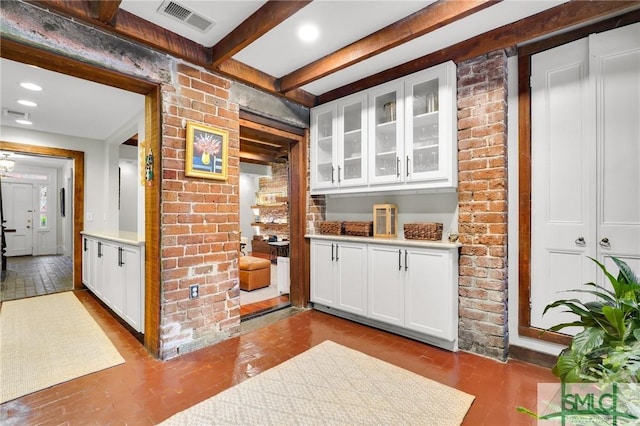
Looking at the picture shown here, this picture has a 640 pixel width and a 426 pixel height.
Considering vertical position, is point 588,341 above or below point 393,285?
above

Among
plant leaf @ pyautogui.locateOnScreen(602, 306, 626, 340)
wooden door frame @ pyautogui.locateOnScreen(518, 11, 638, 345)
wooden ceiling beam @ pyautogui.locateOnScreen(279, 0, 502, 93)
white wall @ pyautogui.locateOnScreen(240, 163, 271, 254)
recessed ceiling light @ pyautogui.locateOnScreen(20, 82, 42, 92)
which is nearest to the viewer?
plant leaf @ pyautogui.locateOnScreen(602, 306, 626, 340)

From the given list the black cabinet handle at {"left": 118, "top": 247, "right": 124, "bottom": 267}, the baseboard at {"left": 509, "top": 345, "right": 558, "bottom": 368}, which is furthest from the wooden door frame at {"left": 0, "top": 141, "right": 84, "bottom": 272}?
the baseboard at {"left": 509, "top": 345, "right": 558, "bottom": 368}

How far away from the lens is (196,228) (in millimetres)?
2639

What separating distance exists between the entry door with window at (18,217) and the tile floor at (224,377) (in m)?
7.85

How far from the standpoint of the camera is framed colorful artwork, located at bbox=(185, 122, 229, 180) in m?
2.58

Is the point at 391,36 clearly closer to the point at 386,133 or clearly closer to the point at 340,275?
the point at 386,133

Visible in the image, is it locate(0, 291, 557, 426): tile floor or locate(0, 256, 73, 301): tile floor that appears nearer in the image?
locate(0, 291, 557, 426): tile floor

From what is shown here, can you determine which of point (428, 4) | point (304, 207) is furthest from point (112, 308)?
point (428, 4)

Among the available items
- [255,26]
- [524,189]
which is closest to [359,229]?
[524,189]

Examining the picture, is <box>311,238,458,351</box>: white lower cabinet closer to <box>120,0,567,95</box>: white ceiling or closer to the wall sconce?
<box>120,0,567,95</box>: white ceiling

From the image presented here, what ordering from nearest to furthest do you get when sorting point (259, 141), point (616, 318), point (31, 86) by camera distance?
point (616, 318)
point (31, 86)
point (259, 141)

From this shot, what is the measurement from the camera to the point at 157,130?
249cm

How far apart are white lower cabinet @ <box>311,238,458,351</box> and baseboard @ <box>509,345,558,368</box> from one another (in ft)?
1.46

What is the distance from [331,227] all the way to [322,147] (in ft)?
3.32
